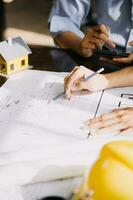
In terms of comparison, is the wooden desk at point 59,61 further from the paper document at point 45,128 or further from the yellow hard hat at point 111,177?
the yellow hard hat at point 111,177

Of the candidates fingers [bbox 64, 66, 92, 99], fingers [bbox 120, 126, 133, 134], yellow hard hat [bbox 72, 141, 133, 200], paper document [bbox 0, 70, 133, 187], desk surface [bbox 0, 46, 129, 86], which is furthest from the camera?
desk surface [bbox 0, 46, 129, 86]

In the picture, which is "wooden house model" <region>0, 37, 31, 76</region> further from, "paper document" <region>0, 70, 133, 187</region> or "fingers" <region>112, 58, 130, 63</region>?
"fingers" <region>112, 58, 130, 63</region>

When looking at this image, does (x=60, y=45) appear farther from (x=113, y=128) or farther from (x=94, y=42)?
(x=113, y=128)

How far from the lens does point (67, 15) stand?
1.27 m

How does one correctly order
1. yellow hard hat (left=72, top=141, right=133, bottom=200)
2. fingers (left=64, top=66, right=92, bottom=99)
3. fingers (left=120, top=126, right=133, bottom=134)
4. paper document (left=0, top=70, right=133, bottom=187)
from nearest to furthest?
yellow hard hat (left=72, top=141, right=133, bottom=200) → paper document (left=0, top=70, right=133, bottom=187) → fingers (left=120, top=126, right=133, bottom=134) → fingers (left=64, top=66, right=92, bottom=99)

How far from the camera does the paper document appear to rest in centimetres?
63

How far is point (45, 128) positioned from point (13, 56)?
292 millimetres

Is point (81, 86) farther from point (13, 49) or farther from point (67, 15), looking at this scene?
point (67, 15)

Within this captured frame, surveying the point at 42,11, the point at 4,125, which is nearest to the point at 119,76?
the point at 4,125

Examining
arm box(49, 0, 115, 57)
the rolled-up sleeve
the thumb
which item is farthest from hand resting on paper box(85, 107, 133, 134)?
the rolled-up sleeve

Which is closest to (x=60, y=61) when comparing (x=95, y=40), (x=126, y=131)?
(x=95, y=40)

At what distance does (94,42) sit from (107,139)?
446 millimetres

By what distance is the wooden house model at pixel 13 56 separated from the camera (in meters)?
0.96

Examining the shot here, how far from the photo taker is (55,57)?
1.06 m
